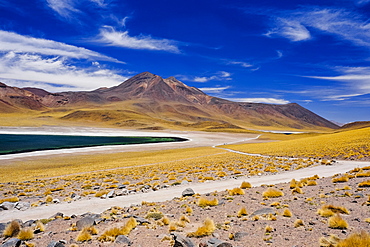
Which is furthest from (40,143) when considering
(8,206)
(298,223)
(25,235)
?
(298,223)

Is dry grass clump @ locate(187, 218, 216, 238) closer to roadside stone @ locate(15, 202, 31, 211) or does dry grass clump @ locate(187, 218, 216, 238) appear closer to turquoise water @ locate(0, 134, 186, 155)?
roadside stone @ locate(15, 202, 31, 211)

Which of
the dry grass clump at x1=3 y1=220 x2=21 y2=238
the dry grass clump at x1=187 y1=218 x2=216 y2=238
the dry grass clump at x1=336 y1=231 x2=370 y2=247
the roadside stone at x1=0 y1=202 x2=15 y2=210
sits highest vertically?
the dry grass clump at x1=336 y1=231 x2=370 y2=247

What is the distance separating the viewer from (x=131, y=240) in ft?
22.4

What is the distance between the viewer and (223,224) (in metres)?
7.76

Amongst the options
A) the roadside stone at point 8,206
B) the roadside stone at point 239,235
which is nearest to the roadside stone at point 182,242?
the roadside stone at point 239,235

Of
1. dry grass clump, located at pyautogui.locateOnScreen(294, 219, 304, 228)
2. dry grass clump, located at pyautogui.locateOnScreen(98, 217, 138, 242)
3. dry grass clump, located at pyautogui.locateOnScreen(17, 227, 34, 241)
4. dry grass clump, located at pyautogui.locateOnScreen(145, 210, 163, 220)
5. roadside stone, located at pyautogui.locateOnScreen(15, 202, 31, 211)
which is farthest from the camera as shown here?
roadside stone, located at pyautogui.locateOnScreen(15, 202, 31, 211)

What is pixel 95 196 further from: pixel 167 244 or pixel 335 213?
pixel 335 213

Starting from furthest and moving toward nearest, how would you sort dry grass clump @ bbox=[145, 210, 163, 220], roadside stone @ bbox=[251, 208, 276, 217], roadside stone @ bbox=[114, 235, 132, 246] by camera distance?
dry grass clump @ bbox=[145, 210, 163, 220]
roadside stone @ bbox=[251, 208, 276, 217]
roadside stone @ bbox=[114, 235, 132, 246]

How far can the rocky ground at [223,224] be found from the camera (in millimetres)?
6527

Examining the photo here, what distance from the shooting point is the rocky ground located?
6527 mm

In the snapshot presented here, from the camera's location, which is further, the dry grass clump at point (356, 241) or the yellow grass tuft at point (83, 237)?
the yellow grass tuft at point (83, 237)

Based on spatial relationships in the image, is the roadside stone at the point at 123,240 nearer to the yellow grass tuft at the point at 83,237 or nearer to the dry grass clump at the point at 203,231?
the yellow grass tuft at the point at 83,237

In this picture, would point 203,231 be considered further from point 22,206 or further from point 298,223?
point 22,206

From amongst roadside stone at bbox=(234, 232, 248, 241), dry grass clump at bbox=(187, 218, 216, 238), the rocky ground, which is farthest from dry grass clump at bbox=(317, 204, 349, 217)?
dry grass clump at bbox=(187, 218, 216, 238)
